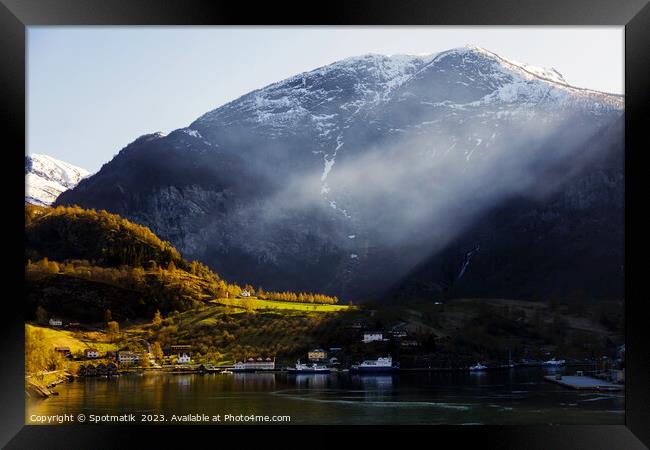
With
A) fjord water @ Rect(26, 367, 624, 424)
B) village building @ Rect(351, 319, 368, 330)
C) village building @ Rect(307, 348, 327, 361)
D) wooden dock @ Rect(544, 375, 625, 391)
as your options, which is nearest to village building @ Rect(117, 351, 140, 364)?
fjord water @ Rect(26, 367, 624, 424)

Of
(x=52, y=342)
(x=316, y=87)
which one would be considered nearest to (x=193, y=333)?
(x=52, y=342)

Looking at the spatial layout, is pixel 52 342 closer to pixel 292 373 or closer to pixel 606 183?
pixel 292 373

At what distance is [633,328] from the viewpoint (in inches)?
287

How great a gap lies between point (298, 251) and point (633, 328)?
1391 inches

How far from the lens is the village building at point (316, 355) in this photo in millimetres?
25594

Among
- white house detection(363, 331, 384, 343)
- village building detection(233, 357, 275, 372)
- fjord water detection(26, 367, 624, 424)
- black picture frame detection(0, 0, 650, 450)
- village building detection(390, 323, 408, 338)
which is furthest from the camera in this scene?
village building detection(390, 323, 408, 338)

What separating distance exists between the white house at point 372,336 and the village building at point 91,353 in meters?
10.3

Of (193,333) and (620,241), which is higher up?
(620,241)

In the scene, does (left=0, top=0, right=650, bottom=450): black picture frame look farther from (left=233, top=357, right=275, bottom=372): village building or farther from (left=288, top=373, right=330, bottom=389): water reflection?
(left=233, top=357, right=275, bottom=372): village building

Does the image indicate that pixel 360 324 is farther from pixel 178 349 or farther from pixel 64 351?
pixel 64 351

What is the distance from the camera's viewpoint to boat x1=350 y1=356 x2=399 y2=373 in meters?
25.5

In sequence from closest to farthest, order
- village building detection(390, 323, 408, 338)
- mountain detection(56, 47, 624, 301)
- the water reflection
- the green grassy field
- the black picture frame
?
the black picture frame → the water reflection → village building detection(390, 323, 408, 338) → the green grassy field → mountain detection(56, 47, 624, 301)

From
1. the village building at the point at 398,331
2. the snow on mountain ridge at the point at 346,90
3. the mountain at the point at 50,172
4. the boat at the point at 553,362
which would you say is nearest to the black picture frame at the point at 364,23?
the mountain at the point at 50,172

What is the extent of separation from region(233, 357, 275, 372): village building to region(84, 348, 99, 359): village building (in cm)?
459
